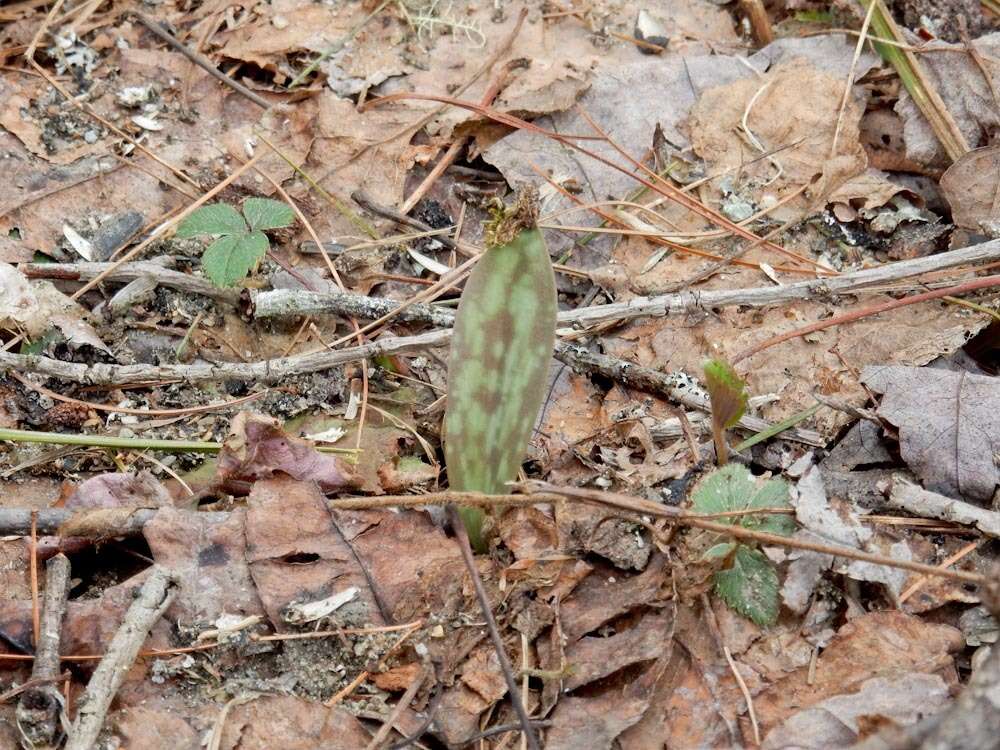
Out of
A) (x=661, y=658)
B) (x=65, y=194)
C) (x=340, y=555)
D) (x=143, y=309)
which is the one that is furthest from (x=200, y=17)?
(x=661, y=658)

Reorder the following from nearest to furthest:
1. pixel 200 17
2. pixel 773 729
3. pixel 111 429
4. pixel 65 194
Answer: pixel 773 729, pixel 111 429, pixel 65 194, pixel 200 17

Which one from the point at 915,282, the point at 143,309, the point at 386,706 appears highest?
the point at 915,282

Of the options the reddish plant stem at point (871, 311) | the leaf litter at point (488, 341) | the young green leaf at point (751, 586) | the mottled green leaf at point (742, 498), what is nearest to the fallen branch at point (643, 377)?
the leaf litter at point (488, 341)

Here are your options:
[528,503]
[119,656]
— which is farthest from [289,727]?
[528,503]

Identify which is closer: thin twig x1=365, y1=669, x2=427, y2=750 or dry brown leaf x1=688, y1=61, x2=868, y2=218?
thin twig x1=365, y1=669, x2=427, y2=750

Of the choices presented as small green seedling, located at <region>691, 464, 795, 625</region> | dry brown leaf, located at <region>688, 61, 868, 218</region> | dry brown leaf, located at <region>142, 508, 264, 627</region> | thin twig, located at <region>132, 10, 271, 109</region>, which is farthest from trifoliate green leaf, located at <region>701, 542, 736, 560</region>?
thin twig, located at <region>132, 10, 271, 109</region>

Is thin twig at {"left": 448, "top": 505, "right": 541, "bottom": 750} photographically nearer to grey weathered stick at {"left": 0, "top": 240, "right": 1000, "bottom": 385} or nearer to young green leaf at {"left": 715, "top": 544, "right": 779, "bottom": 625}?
young green leaf at {"left": 715, "top": 544, "right": 779, "bottom": 625}

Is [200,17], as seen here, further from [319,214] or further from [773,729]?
[773,729]

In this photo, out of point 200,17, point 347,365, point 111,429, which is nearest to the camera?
point 111,429
